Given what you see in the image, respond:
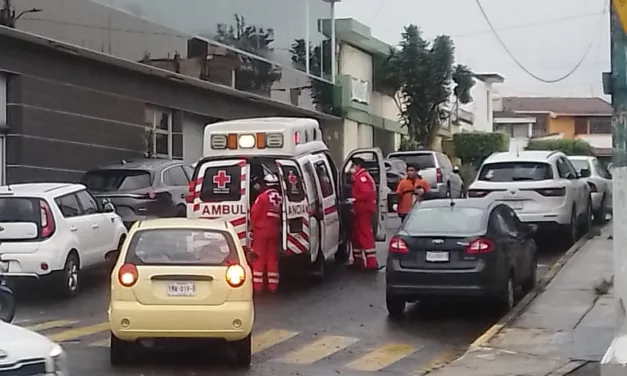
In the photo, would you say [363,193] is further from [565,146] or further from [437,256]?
[565,146]

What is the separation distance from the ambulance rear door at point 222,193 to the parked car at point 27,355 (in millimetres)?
9156

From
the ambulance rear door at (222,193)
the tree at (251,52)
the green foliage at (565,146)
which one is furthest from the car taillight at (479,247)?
the green foliage at (565,146)

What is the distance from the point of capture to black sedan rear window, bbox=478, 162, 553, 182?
21719 mm

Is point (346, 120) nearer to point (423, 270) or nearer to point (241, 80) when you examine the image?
point (241, 80)

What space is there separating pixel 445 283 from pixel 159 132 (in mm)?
17100

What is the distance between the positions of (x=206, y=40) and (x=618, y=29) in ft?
70.1

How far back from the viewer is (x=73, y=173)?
1030 inches

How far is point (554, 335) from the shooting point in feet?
46.5

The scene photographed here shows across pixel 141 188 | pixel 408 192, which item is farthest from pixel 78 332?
pixel 408 192

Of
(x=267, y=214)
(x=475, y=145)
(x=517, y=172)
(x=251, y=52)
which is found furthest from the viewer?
(x=475, y=145)

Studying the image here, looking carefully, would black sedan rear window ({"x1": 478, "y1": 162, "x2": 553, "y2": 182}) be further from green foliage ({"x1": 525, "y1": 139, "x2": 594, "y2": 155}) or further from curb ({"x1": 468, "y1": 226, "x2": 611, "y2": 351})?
green foliage ({"x1": 525, "y1": 139, "x2": 594, "y2": 155})

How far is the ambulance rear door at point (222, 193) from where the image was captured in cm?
1756

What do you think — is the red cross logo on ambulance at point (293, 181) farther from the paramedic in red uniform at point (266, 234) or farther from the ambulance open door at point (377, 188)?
the ambulance open door at point (377, 188)

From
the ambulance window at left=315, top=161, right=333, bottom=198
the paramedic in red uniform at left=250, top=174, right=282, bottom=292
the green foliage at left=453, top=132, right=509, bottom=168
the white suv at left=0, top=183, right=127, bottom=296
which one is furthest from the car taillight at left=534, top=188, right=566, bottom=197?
the green foliage at left=453, top=132, right=509, bottom=168
